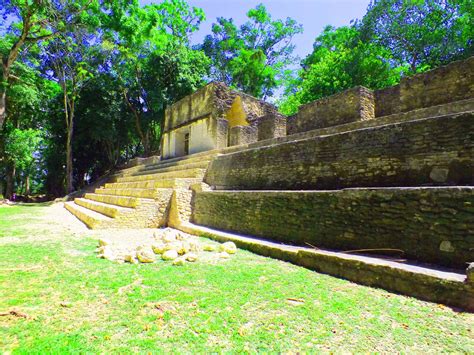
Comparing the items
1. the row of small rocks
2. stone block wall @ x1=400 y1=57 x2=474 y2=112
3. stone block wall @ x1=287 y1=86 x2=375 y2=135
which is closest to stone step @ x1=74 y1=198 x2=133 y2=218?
the row of small rocks

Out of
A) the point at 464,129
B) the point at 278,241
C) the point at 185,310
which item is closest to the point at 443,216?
the point at 464,129

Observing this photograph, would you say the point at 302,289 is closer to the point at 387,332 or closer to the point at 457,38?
the point at 387,332

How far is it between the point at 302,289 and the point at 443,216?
1.88m

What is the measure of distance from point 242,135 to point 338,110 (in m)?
3.88

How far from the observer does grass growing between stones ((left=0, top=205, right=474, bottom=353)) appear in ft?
6.70

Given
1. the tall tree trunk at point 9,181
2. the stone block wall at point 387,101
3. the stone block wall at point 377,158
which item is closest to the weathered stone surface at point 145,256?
the stone block wall at point 377,158

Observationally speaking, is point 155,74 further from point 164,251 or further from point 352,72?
point 164,251

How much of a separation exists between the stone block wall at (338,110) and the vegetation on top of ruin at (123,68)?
8.82 m

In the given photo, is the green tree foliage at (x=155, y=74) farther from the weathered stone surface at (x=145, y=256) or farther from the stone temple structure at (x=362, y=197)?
the weathered stone surface at (x=145, y=256)

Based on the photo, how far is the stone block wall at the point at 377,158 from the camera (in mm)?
3566

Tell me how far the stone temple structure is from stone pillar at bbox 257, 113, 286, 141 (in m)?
2.23

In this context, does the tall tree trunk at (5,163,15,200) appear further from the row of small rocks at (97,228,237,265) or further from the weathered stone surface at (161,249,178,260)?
the weathered stone surface at (161,249,178,260)

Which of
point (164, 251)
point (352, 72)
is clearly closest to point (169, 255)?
point (164, 251)

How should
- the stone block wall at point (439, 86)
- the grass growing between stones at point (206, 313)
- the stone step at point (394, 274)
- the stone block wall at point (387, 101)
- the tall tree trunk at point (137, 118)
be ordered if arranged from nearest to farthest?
the grass growing between stones at point (206, 313) → the stone step at point (394, 274) → the stone block wall at point (439, 86) → the stone block wall at point (387, 101) → the tall tree trunk at point (137, 118)
